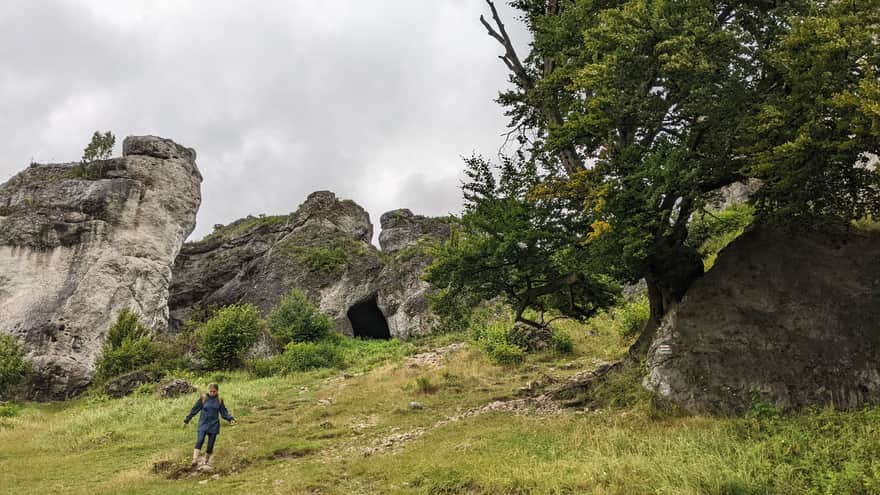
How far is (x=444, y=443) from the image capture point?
35.7 feet

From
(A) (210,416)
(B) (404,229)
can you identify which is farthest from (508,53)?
(B) (404,229)

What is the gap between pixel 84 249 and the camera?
32969 millimetres

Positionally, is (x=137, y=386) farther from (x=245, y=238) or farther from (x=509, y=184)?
(x=245, y=238)

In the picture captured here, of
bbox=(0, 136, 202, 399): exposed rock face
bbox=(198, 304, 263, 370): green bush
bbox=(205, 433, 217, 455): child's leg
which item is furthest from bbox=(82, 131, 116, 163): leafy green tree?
bbox=(205, 433, 217, 455): child's leg

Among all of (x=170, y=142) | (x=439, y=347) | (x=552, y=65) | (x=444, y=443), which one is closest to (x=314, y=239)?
(x=170, y=142)

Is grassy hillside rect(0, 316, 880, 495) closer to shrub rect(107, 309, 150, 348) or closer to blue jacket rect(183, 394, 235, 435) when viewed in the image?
blue jacket rect(183, 394, 235, 435)

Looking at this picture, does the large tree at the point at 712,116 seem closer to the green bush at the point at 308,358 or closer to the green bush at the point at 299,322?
the green bush at the point at 308,358

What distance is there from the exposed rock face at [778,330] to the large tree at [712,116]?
0.95 metres

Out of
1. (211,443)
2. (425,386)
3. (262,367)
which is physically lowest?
(211,443)

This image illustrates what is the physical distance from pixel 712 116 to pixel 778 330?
438 centimetres

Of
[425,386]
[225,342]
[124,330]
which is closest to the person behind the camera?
[425,386]

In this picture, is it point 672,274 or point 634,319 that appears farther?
point 634,319

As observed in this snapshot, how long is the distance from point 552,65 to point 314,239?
33.2 metres

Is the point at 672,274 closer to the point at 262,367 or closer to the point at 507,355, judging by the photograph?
the point at 507,355
